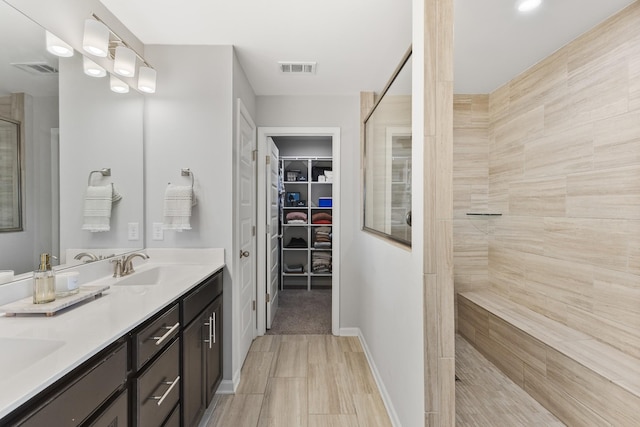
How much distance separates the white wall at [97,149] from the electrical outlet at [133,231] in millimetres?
25

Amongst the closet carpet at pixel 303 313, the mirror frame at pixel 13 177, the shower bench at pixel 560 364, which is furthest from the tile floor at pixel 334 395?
the mirror frame at pixel 13 177

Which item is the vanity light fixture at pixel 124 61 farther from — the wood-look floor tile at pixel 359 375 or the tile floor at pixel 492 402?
the tile floor at pixel 492 402

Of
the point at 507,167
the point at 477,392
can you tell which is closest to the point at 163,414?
the point at 477,392

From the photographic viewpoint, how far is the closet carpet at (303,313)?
3189mm

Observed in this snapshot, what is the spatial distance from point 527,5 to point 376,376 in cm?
255

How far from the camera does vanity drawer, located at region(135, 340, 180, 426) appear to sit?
1.09 m

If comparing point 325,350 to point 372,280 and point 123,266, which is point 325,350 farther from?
point 123,266

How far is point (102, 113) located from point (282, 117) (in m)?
1.61

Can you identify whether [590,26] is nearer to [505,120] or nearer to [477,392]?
[505,120]

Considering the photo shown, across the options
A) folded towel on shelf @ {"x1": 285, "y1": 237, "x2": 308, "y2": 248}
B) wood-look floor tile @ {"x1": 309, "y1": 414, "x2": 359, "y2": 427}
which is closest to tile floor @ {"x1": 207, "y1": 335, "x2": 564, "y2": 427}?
wood-look floor tile @ {"x1": 309, "y1": 414, "x2": 359, "y2": 427}

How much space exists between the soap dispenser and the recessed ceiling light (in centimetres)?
262

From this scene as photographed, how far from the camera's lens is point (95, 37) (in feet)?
5.20

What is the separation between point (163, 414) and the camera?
4.13 feet

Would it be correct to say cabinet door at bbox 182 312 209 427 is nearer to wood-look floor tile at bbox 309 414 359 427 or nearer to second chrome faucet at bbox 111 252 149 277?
second chrome faucet at bbox 111 252 149 277
